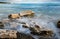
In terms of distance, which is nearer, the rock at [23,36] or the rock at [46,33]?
the rock at [23,36]

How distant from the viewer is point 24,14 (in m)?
6.29

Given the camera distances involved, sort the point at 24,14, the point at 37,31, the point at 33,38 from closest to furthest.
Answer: the point at 33,38
the point at 37,31
the point at 24,14

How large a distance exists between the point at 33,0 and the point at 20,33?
17.1ft

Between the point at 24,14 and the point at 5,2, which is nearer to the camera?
the point at 24,14

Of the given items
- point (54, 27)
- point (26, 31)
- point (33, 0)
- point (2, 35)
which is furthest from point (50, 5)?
point (2, 35)

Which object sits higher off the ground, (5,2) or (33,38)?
(5,2)

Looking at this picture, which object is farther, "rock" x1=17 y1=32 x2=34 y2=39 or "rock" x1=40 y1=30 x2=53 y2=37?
"rock" x1=40 y1=30 x2=53 y2=37

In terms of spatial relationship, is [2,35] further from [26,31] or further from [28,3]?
[28,3]

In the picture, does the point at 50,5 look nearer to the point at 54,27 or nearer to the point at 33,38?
the point at 54,27

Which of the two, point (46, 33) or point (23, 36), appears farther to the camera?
point (46, 33)

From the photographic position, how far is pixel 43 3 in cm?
899

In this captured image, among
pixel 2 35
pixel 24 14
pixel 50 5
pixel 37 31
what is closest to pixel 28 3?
pixel 50 5

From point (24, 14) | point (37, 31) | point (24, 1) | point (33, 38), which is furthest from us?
point (24, 1)

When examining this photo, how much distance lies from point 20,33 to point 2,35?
0.83 metres
